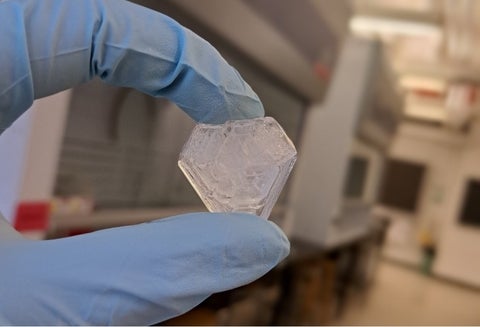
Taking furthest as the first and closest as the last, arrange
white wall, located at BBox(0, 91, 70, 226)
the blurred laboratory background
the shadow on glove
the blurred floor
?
1. the blurred floor
2. the blurred laboratory background
3. white wall, located at BBox(0, 91, 70, 226)
4. the shadow on glove

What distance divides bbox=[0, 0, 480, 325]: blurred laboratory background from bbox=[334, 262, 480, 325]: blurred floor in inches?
Answer: 1.0

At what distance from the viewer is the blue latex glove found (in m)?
0.38

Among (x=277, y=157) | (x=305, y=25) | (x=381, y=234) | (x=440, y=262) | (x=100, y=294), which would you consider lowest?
(x=440, y=262)

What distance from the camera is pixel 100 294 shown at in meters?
0.38

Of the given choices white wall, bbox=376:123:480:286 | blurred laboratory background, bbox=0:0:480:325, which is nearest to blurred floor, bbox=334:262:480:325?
blurred laboratory background, bbox=0:0:480:325

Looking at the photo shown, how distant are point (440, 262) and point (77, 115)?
21.8ft

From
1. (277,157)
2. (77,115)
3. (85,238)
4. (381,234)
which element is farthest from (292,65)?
(381,234)

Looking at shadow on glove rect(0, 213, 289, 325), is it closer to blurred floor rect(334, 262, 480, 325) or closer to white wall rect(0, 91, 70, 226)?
white wall rect(0, 91, 70, 226)

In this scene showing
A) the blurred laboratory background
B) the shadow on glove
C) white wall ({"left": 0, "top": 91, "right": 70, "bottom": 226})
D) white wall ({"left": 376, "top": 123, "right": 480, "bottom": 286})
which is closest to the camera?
the shadow on glove

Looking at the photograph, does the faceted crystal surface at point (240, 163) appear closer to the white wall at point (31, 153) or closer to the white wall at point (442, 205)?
the white wall at point (31, 153)

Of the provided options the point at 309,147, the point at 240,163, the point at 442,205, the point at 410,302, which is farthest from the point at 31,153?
the point at 442,205

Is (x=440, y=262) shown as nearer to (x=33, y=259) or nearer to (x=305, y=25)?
(x=305, y=25)

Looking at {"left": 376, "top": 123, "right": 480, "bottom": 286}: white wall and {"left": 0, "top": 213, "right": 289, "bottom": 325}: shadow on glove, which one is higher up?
{"left": 0, "top": 213, "right": 289, "bottom": 325}: shadow on glove

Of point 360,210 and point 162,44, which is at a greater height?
point 162,44
